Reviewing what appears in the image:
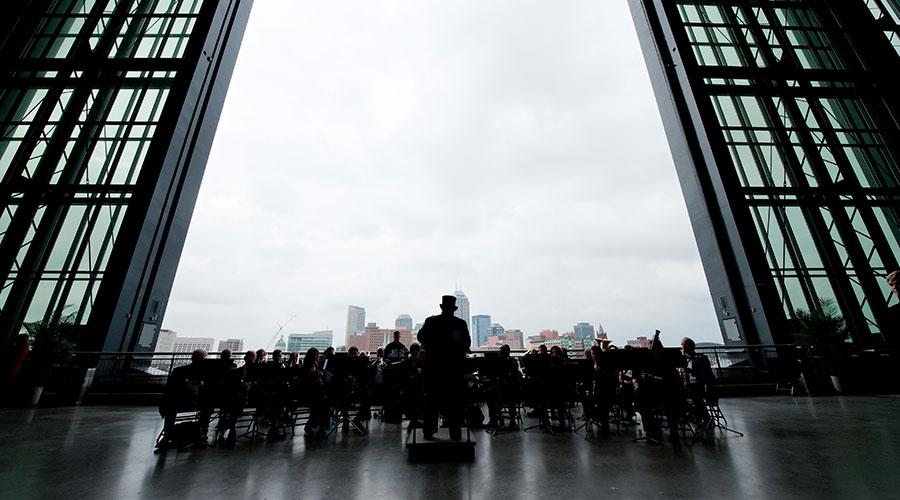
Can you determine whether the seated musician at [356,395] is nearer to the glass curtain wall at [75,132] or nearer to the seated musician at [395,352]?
the seated musician at [395,352]

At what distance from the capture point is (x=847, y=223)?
13070 mm

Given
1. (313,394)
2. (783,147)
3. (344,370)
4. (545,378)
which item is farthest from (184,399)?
(783,147)

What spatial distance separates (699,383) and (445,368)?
4.42m

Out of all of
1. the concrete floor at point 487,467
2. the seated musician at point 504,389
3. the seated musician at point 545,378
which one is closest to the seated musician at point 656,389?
the concrete floor at point 487,467

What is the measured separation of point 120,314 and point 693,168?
21593 mm

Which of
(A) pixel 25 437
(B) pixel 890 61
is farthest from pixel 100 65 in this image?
(B) pixel 890 61

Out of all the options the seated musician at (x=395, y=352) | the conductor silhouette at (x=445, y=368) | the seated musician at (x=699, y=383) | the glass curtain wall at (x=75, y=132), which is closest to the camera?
the conductor silhouette at (x=445, y=368)

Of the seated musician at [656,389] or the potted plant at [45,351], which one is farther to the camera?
the potted plant at [45,351]

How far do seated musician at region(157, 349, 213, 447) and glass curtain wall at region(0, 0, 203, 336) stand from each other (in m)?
10.2

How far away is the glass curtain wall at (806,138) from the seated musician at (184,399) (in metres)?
16.4

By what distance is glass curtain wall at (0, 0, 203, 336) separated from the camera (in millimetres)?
12039

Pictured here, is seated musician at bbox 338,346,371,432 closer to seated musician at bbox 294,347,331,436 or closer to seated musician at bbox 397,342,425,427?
seated musician at bbox 294,347,331,436

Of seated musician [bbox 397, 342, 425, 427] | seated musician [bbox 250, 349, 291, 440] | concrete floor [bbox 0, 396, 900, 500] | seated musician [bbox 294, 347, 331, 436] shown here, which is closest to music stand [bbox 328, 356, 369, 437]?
seated musician [bbox 294, 347, 331, 436]

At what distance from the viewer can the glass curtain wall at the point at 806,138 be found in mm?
12672
